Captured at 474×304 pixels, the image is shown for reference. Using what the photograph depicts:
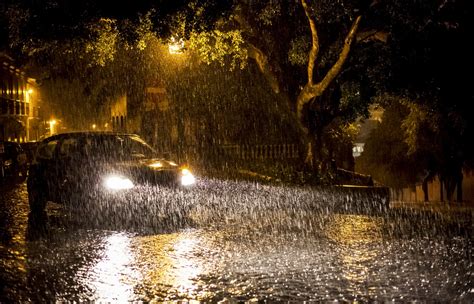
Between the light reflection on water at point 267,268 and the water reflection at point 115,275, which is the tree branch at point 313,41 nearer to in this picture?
the light reflection on water at point 267,268

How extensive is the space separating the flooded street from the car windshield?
48.7 inches

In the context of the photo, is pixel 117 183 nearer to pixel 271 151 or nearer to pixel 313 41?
pixel 313 41

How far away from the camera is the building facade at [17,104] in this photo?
1630 inches

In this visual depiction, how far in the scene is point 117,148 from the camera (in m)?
13.0

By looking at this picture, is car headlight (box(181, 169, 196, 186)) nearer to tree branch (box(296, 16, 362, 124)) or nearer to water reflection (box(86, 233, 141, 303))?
water reflection (box(86, 233, 141, 303))

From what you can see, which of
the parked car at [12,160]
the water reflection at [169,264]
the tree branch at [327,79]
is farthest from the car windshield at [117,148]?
the parked car at [12,160]

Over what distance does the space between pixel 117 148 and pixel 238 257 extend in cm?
538

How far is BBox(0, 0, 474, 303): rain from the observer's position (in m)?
7.29

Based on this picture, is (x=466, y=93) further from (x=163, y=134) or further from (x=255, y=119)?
(x=163, y=134)

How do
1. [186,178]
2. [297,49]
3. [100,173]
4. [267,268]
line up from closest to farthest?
[267,268] → [100,173] → [186,178] → [297,49]

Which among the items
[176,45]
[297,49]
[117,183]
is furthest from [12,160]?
A: [117,183]

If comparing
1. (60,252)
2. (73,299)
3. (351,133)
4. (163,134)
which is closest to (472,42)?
(351,133)

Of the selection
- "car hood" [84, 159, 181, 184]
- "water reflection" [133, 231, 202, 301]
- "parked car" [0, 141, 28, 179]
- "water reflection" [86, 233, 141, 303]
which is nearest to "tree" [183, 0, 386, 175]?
"car hood" [84, 159, 181, 184]

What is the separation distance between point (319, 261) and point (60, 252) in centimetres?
366
